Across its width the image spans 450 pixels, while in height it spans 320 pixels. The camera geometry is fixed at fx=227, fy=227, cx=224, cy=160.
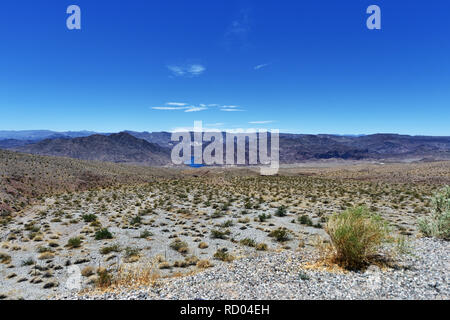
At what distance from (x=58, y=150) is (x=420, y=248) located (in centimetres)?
20106

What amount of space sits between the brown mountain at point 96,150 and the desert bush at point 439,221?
179 metres

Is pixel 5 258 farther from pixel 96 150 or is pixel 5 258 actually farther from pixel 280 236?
pixel 96 150

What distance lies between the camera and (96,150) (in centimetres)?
17350

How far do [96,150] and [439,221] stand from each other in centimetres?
19624

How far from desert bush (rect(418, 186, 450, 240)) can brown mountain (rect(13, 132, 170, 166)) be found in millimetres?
179290

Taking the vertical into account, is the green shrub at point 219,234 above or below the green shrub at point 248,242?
below

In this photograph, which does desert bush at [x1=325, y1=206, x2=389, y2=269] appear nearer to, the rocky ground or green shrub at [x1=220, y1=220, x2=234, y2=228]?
the rocky ground

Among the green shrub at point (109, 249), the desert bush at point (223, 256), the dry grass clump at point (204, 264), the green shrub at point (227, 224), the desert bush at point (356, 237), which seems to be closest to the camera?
the desert bush at point (356, 237)

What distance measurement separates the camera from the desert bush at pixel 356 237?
21.4 feet

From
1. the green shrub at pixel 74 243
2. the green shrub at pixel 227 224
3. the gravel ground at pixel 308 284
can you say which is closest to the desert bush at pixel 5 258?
the green shrub at pixel 74 243

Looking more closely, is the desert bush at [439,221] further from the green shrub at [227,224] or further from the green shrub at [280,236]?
the green shrub at [227,224]

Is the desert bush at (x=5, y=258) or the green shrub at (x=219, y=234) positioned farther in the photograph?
the green shrub at (x=219, y=234)
